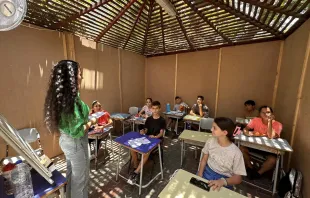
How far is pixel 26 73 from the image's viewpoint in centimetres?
283

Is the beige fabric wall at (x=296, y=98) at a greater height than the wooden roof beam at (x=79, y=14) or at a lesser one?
lesser

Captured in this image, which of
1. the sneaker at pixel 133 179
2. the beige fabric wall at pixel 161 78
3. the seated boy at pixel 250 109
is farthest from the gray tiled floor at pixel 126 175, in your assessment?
the beige fabric wall at pixel 161 78

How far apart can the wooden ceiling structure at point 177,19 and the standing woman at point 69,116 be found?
71.6 inches

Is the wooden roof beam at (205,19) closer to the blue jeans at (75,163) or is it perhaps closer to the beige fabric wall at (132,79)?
the blue jeans at (75,163)

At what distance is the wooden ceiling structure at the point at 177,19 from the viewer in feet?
7.85

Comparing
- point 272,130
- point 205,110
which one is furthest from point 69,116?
point 205,110

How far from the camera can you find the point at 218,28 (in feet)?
11.2

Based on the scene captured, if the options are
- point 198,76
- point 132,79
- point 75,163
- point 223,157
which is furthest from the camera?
point 132,79

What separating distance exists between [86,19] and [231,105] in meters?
5.04

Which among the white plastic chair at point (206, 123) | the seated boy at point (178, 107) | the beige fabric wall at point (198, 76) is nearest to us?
the white plastic chair at point (206, 123)

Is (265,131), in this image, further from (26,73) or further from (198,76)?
(26,73)

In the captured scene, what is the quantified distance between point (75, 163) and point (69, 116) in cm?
57

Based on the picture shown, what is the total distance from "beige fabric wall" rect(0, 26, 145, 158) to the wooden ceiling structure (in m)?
0.32

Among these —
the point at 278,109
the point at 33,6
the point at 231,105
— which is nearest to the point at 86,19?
the point at 33,6
